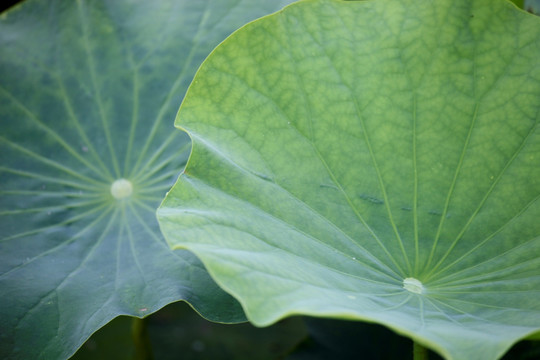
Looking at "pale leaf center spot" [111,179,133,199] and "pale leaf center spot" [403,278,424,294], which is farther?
"pale leaf center spot" [111,179,133,199]

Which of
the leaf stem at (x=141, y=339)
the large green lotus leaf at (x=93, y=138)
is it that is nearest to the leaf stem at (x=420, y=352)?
the large green lotus leaf at (x=93, y=138)

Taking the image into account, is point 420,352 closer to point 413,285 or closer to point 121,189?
point 413,285

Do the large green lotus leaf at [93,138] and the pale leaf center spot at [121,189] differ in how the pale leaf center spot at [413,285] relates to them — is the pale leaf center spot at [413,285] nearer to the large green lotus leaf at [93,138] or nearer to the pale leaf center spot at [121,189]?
the large green lotus leaf at [93,138]

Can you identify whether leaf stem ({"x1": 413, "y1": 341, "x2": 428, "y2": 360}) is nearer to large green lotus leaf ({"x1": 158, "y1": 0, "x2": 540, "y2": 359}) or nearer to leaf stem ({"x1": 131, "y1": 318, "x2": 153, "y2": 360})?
large green lotus leaf ({"x1": 158, "y1": 0, "x2": 540, "y2": 359})

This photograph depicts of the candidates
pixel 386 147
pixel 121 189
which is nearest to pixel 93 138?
pixel 121 189

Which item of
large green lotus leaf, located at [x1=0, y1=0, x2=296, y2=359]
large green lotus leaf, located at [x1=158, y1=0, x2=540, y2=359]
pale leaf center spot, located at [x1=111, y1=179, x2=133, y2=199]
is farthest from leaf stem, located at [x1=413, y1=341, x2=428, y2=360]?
pale leaf center spot, located at [x1=111, y1=179, x2=133, y2=199]

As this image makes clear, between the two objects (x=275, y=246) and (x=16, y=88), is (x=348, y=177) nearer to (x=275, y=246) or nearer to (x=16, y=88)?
(x=275, y=246)
